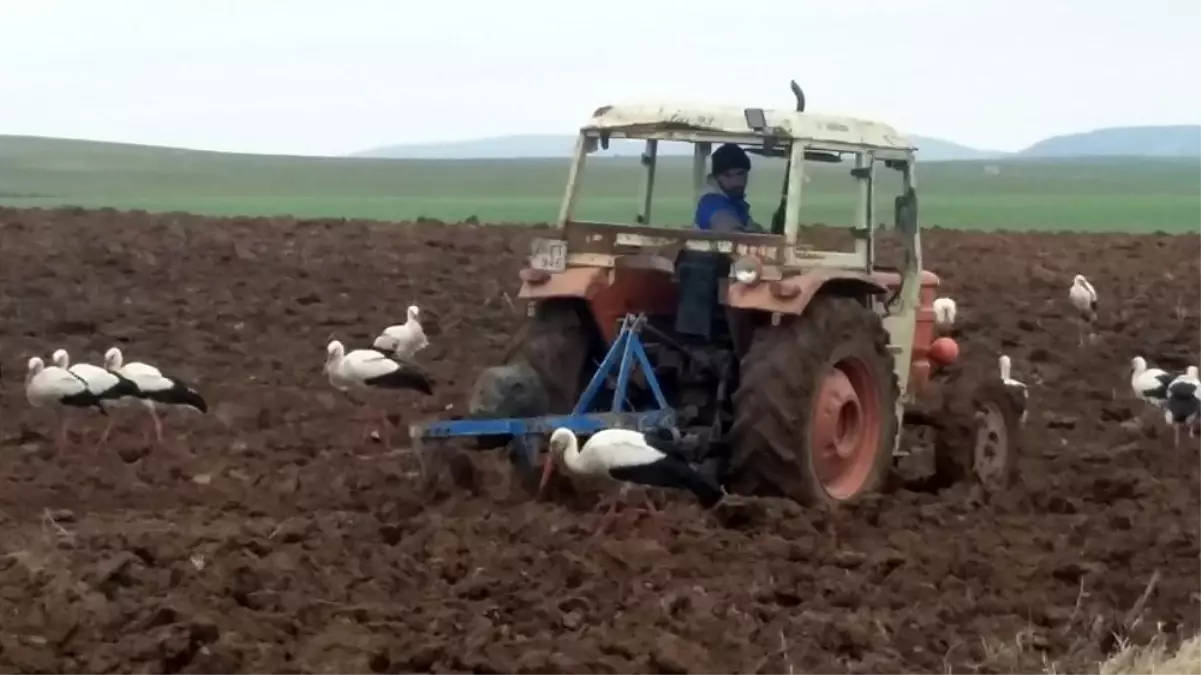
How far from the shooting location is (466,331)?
1880 centimetres

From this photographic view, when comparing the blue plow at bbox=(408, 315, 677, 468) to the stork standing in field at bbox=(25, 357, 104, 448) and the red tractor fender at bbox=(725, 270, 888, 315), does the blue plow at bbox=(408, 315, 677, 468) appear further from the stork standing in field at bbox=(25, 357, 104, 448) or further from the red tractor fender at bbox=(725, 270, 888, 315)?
the stork standing in field at bbox=(25, 357, 104, 448)


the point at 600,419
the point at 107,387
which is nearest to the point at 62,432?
the point at 107,387

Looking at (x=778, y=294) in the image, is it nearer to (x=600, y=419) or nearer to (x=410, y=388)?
(x=600, y=419)

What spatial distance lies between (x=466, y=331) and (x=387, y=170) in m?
84.3

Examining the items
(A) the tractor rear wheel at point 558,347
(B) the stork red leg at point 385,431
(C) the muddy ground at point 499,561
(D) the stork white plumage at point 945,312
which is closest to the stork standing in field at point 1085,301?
(D) the stork white plumage at point 945,312

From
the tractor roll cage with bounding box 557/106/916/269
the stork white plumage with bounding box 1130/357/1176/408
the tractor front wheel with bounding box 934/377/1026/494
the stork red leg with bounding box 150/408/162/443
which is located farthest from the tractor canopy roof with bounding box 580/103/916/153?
the stork white plumage with bounding box 1130/357/1176/408

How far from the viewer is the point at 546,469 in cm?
952

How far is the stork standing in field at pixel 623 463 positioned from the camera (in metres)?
9.15

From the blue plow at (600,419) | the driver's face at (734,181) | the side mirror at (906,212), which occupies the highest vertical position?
the driver's face at (734,181)

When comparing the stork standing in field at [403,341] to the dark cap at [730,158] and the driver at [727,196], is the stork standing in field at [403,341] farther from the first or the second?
the dark cap at [730,158]

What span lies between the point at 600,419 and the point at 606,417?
3cm

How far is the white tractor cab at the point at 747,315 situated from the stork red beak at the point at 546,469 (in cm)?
35

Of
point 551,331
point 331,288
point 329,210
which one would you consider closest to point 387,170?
point 329,210

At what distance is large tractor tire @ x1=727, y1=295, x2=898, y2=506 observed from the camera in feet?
30.5
